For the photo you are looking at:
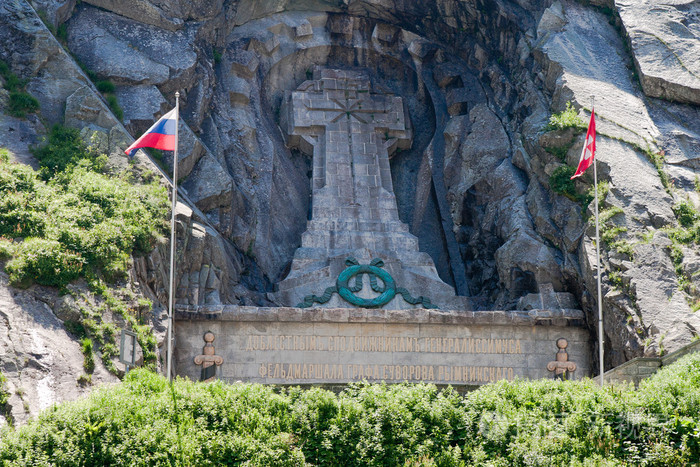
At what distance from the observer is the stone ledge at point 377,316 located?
30250 mm

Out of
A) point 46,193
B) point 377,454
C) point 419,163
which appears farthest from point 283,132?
point 377,454

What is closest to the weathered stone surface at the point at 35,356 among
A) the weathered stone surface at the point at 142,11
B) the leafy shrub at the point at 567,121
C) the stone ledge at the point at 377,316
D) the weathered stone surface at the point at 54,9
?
the stone ledge at the point at 377,316

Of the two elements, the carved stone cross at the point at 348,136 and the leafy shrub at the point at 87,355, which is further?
the carved stone cross at the point at 348,136

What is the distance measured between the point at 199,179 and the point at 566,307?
13.1m

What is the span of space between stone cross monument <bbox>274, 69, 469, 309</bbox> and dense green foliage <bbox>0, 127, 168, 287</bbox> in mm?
6138

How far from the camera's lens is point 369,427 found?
23297 mm

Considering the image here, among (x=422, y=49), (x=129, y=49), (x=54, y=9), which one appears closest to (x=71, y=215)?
(x=129, y=49)

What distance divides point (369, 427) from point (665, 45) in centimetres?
2128

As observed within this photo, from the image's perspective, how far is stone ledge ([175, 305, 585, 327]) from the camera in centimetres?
3025

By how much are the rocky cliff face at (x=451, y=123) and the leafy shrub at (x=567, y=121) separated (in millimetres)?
306

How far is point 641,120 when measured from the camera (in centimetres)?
3512

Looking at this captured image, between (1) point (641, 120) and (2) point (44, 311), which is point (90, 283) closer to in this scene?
(2) point (44, 311)

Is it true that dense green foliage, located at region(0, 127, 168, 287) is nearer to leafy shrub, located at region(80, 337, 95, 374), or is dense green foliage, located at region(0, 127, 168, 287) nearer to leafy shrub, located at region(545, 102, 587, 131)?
leafy shrub, located at region(80, 337, 95, 374)

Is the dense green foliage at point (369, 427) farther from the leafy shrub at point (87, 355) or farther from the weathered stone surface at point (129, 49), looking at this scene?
the weathered stone surface at point (129, 49)
